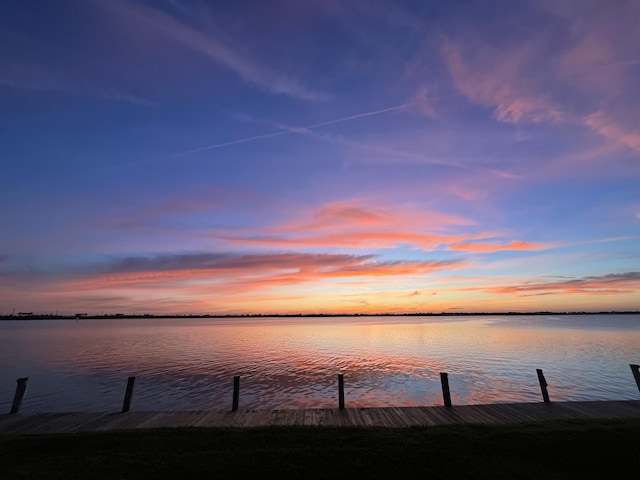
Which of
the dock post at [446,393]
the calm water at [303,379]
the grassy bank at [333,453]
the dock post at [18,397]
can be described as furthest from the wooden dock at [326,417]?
the calm water at [303,379]

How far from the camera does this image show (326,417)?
15469 millimetres

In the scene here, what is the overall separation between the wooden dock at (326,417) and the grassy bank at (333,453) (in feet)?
6.81

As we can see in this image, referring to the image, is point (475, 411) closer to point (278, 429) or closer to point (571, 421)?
point (571, 421)

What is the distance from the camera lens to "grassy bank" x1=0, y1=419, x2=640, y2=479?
365 inches

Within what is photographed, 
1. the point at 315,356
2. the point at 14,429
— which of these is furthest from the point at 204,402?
the point at 315,356

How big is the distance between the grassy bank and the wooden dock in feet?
6.81

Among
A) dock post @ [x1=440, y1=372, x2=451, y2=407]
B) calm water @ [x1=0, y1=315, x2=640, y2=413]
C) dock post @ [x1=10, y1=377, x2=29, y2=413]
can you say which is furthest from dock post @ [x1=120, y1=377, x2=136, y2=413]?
dock post @ [x1=440, y1=372, x2=451, y2=407]

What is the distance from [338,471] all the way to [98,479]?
592 cm

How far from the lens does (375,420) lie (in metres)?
14.9

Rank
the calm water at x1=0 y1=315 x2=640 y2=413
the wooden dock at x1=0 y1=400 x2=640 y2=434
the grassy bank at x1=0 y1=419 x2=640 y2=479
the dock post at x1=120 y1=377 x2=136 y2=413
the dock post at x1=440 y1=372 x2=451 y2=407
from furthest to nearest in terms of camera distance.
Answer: the calm water at x1=0 y1=315 x2=640 y2=413, the dock post at x1=440 y1=372 x2=451 y2=407, the dock post at x1=120 y1=377 x2=136 y2=413, the wooden dock at x1=0 y1=400 x2=640 y2=434, the grassy bank at x1=0 y1=419 x2=640 y2=479

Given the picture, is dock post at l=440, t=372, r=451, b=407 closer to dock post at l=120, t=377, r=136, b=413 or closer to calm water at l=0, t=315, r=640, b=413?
calm water at l=0, t=315, r=640, b=413

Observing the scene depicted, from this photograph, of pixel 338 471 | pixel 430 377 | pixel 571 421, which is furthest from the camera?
pixel 430 377

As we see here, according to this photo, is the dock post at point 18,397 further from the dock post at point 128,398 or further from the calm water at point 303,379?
the calm water at point 303,379

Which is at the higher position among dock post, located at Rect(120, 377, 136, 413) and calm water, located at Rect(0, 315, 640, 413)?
dock post, located at Rect(120, 377, 136, 413)
